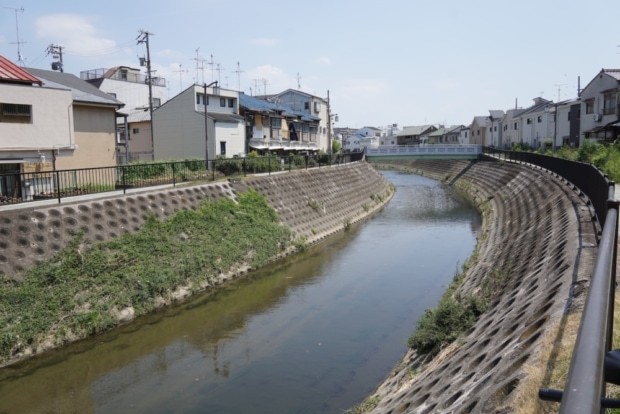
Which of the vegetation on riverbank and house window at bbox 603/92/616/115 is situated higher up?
house window at bbox 603/92/616/115

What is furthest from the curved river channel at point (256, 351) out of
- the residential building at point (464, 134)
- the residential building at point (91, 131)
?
the residential building at point (464, 134)

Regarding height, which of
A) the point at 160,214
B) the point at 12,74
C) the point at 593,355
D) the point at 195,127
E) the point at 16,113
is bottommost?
the point at 160,214

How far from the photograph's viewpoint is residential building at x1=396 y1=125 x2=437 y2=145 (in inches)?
4316

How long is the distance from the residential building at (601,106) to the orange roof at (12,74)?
4056 centimetres

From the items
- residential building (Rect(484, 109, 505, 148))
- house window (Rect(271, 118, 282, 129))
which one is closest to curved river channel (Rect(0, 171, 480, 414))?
house window (Rect(271, 118, 282, 129))

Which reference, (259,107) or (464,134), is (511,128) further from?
(259,107)

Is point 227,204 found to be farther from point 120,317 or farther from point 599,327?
point 599,327

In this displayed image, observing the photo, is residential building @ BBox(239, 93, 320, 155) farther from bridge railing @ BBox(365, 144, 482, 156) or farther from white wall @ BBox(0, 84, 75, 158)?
white wall @ BBox(0, 84, 75, 158)

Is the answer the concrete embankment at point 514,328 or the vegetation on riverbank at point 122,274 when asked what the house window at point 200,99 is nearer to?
the vegetation on riverbank at point 122,274

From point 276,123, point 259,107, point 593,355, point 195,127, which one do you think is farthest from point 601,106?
point 593,355

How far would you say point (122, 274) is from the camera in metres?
14.9

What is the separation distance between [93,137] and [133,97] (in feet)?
102

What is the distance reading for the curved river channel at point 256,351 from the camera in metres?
10.2

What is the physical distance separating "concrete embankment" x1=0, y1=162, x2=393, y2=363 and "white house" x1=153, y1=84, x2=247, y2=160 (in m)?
11.0
